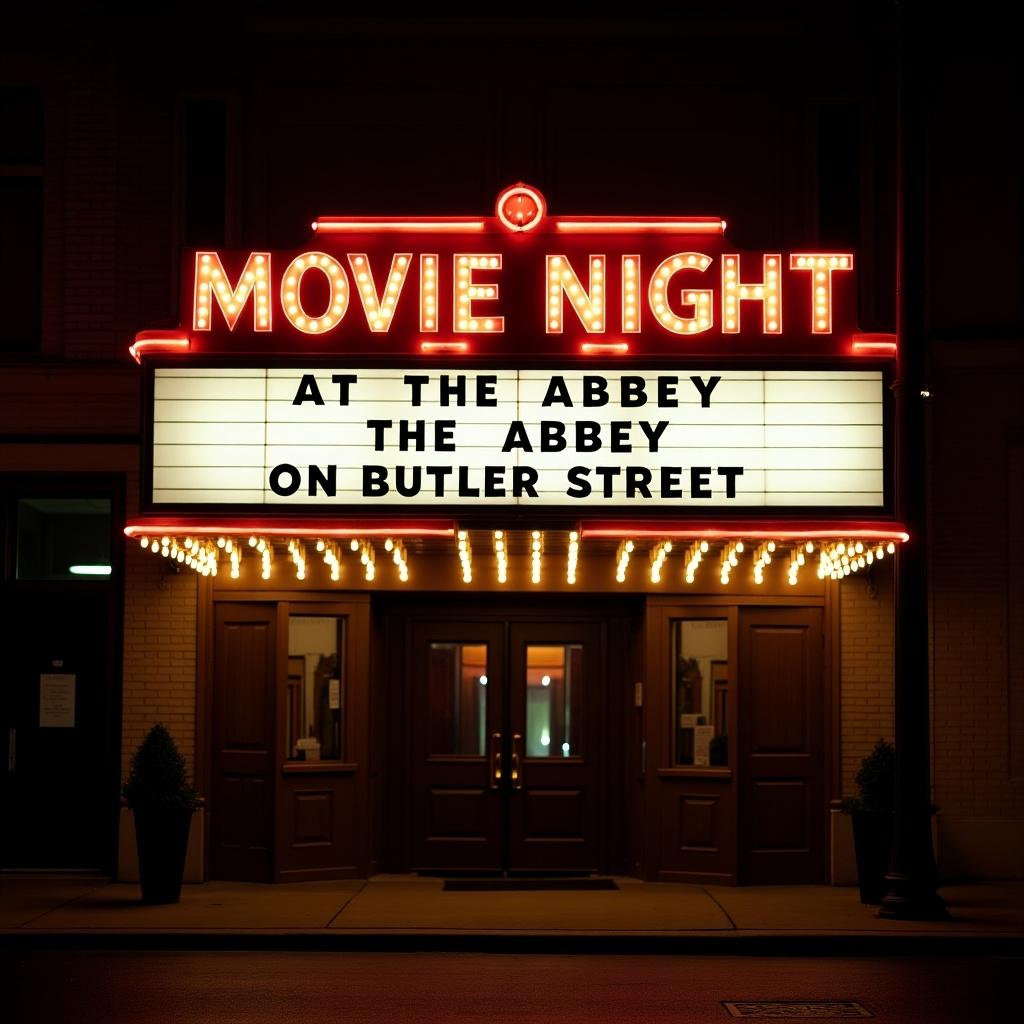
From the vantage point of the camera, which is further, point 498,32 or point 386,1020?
point 498,32

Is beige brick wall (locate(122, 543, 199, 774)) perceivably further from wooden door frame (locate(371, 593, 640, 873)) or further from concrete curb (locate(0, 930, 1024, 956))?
concrete curb (locate(0, 930, 1024, 956))

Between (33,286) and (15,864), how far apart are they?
587 centimetres

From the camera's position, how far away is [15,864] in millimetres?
15195

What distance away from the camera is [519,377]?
13.2m

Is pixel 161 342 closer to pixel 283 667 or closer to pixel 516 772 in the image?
pixel 283 667

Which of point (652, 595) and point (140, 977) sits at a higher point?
point (652, 595)

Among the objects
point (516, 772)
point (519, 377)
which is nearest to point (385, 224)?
point (519, 377)

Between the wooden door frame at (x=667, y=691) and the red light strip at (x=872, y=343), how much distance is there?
9.24 ft

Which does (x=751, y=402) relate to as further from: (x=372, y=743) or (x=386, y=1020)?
(x=386, y=1020)

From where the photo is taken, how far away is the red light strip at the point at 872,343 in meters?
13.3

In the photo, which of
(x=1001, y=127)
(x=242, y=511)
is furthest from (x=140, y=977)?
(x=1001, y=127)

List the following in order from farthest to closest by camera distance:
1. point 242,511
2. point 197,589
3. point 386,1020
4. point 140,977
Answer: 1. point 197,589
2. point 242,511
3. point 140,977
4. point 386,1020

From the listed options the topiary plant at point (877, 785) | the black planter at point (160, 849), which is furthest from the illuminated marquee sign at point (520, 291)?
the black planter at point (160, 849)

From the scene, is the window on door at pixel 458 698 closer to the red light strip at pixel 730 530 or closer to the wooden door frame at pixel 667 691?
the wooden door frame at pixel 667 691
